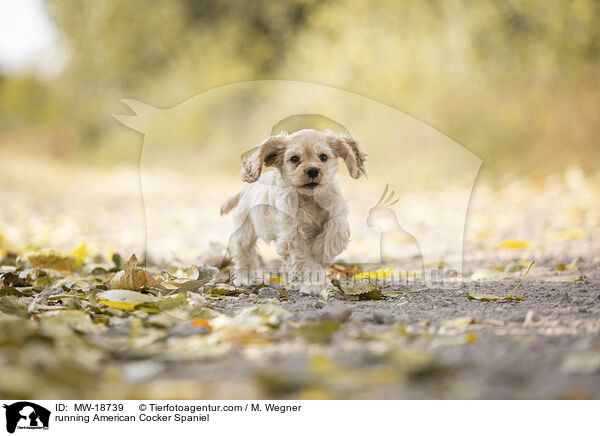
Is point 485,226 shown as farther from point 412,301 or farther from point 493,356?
point 493,356

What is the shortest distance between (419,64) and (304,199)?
10.1 meters

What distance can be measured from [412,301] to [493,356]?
1.24m

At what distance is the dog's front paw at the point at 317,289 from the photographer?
3.63m

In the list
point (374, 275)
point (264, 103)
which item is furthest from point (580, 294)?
point (264, 103)

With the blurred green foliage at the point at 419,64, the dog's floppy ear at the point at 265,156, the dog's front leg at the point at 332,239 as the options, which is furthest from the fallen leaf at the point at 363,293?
the blurred green foliage at the point at 419,64

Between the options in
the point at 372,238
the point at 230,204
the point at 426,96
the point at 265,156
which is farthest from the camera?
the point at 426,96

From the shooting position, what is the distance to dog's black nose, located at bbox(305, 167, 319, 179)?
3611mm
